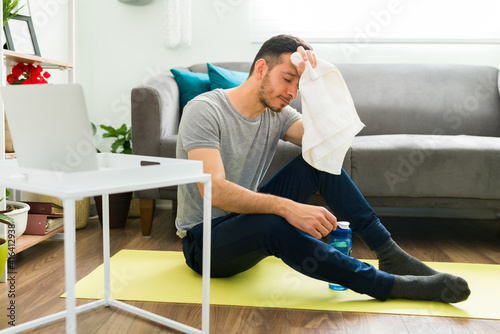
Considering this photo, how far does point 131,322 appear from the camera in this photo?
1.29m

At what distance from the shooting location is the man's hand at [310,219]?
129cm

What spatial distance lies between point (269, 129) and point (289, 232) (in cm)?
45

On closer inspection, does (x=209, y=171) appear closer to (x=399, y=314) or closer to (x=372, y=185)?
(x=399, y=314)

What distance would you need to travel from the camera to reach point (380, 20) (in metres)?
2.87

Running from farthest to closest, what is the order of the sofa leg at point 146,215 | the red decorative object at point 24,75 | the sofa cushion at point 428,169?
1. the sofa leg at point 146,215
2. the sofa cushion at point 428,169
3. the red decorative object at point 24,75

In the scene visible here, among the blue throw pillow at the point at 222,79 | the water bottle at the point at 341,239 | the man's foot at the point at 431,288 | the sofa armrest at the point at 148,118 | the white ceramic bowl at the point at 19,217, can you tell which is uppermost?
the blue throw pillow at the point at 222,79

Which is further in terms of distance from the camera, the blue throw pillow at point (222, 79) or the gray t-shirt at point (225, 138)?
the blue throw pillow at point (222, 79)

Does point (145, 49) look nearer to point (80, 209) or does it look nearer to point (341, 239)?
point (80, 209)

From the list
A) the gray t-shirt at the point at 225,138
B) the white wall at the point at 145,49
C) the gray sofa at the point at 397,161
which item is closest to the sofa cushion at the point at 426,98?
the white wall at the point at 145,49

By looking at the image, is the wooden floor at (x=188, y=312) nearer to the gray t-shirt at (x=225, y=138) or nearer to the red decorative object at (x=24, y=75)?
the gray t-shirt at (x=225, y=138)

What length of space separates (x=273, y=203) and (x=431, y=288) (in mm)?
525

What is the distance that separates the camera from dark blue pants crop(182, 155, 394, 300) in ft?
4.31

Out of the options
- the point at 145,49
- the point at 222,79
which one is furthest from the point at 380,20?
the point at 145,49

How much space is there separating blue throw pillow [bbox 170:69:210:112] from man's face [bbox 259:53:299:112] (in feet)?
3.14
